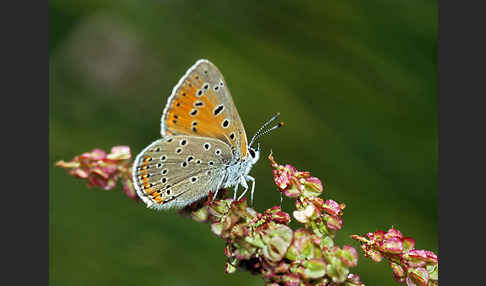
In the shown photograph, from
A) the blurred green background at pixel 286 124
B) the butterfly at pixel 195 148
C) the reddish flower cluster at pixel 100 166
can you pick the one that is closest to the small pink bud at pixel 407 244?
the butterfly at pixel 195 148

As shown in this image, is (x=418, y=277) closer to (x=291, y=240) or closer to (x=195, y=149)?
(x=291, y=240)

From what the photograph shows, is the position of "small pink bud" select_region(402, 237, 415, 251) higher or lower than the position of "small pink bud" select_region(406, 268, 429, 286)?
higher

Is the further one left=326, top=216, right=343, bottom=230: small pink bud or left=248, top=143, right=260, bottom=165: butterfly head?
left=248, top=143, right=260, bottom=165: butterfly head

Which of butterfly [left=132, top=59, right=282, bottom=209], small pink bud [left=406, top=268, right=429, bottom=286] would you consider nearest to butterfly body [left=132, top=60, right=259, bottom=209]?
butterfly [left=132, top=59, right=282, bottom=209]

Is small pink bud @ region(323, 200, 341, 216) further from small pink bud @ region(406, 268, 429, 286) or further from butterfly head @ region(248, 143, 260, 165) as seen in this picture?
butterfly head @ region(248, 143, 260, 165)

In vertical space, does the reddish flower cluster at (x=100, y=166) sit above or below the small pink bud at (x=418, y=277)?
below

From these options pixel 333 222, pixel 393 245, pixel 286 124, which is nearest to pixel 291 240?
pixel 333 222

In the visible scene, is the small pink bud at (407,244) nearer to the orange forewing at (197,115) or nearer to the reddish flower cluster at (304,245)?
the reddish flower cluster at (304,245)
